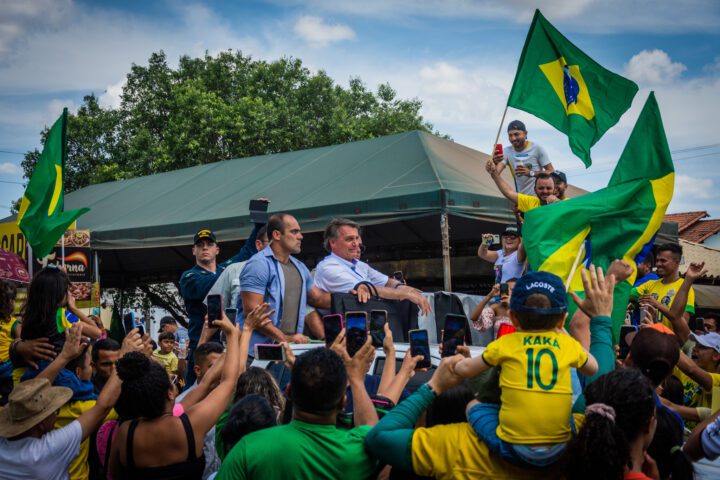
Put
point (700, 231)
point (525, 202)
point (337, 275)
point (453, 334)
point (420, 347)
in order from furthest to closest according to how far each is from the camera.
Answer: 1. point (700, 231)
2. point (525, 202)
3. point (337, 275)
4. point (453, 334)
5. point (420, 347)

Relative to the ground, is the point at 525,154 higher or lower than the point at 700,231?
higher

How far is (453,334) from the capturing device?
329 centimetres

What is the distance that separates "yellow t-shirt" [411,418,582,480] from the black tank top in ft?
3.35

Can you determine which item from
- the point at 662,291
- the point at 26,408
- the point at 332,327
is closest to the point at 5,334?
the point at 26,408

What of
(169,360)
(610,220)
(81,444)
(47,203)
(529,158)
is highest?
(529,158)

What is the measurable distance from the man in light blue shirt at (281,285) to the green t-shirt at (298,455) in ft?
8.34

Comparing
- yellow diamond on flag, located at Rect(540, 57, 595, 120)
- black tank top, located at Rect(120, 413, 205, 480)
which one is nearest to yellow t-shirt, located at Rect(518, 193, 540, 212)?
yellow diamond on flag, located at Rect(540, 57, 595, 120)

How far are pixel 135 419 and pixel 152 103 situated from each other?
25.7 m

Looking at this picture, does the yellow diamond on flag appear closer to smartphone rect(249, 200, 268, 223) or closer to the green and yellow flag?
smartphone rect(249, 200, 268, 223)

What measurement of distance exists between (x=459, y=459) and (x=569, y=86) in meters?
3.99

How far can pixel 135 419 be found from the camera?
3154 millimetres

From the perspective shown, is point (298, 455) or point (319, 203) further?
point (319, 203)

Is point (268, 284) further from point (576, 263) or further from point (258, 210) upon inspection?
point (576, 263)

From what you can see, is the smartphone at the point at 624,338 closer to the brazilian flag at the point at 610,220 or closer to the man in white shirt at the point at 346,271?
the brazilian flag at the point at 610,220
